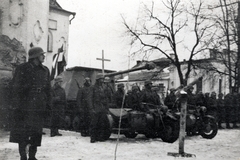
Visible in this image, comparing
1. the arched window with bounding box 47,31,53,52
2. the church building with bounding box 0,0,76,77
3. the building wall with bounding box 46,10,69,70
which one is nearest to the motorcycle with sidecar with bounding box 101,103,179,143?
the church building with bounding box 0,0,76,77

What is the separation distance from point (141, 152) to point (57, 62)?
7.71 m

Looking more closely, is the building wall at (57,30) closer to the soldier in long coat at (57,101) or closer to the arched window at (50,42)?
the arched window at (50,42)

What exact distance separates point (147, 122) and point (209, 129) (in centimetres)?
276

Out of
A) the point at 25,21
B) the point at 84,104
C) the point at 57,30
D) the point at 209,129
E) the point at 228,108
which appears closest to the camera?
the point at 84,104

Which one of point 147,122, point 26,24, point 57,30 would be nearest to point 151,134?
point 147,122

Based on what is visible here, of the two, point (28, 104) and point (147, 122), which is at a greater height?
point (28, 104)

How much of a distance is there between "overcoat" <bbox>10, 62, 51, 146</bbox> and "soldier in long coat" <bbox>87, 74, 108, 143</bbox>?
393 cm

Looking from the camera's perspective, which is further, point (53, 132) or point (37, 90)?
point (53, 132)

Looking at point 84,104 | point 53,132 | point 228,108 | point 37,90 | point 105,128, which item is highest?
point 37,90

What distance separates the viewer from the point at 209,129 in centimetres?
1113

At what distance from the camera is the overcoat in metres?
5.23

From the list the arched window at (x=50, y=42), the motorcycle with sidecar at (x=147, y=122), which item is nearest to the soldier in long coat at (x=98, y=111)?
the motorcycle with sidecar at (x=147, y=122)

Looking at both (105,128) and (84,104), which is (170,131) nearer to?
(105,128)

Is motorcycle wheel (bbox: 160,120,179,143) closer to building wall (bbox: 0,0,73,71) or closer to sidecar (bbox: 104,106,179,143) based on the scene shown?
sidecar (bbox: 104,106,179,143)
